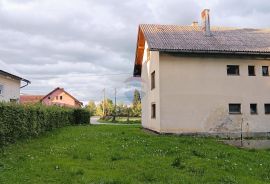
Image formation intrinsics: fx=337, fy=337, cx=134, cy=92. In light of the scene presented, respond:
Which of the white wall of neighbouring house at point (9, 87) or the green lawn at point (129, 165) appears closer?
the green lawn at point (129, 165)

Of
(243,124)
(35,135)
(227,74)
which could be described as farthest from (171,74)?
(35,135)

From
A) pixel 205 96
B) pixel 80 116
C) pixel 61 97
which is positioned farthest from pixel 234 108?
pixel 61 97

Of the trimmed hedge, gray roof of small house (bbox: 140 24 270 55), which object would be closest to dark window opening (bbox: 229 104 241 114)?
gray roof of small house (bbox: 140 24 270 55)

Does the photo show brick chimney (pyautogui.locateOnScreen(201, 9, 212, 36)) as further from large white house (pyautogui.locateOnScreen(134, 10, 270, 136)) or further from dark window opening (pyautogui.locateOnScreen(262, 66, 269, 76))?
dark window opening (pyautogui.locateOnScreen(262, 66, 269, 76))

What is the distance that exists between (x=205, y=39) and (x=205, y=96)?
4.08 metres

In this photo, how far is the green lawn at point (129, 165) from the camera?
26.3ft

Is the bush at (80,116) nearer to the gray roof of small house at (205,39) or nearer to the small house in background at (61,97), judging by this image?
the gray roof of small house at (205,39)

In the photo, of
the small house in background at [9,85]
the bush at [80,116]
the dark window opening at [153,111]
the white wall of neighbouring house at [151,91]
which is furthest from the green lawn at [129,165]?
the bush at [80,116]

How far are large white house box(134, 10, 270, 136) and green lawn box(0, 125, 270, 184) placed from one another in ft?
22.9

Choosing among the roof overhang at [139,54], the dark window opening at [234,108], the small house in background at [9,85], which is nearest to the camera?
the dark window opening at [234,108]

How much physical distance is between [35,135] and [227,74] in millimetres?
11854

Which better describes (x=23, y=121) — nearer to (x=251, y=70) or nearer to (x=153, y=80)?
(x=153, y=80)

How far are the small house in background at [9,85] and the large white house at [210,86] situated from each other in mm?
14736

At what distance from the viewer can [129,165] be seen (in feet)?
31.7
